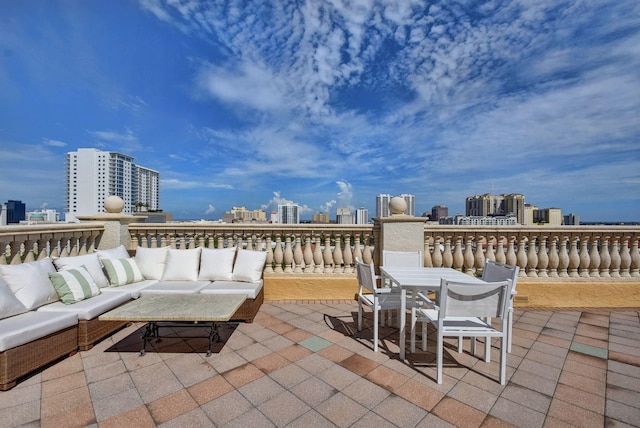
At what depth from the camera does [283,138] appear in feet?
61.3

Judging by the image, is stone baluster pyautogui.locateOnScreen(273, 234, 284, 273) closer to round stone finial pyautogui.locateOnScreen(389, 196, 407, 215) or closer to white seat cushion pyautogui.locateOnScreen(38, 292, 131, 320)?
round stone finial pyautogui.locateOnScreen(389, 196, 407, 215)

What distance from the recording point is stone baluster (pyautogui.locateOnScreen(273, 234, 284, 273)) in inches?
179

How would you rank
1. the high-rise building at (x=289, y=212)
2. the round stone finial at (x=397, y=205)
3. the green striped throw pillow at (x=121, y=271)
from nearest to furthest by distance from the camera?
1. the green striped throw pillow at (x=121, y=271)
2. the round stone finial at (x=397, y=205)
3. the high-rise building at (x=289, y=212)

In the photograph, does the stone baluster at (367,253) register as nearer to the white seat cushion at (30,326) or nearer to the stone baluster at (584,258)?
the stone baluster at (584,258)

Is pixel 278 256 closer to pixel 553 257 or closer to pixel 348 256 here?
pixel 348 256

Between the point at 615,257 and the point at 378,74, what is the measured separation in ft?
31.5

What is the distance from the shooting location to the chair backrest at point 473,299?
2.10 metres

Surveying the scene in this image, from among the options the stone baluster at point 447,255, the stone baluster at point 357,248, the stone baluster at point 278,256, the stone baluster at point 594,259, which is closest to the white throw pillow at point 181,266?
the stone baluster at point 278,256

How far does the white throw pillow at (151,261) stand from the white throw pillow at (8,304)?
155 cm

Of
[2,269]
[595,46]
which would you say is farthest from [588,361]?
[595,46]

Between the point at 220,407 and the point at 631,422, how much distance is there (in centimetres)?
272

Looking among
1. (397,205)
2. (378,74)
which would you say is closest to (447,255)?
(397,205)

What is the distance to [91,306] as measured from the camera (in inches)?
110

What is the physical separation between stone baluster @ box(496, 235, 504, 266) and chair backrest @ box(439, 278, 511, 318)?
2512mm
